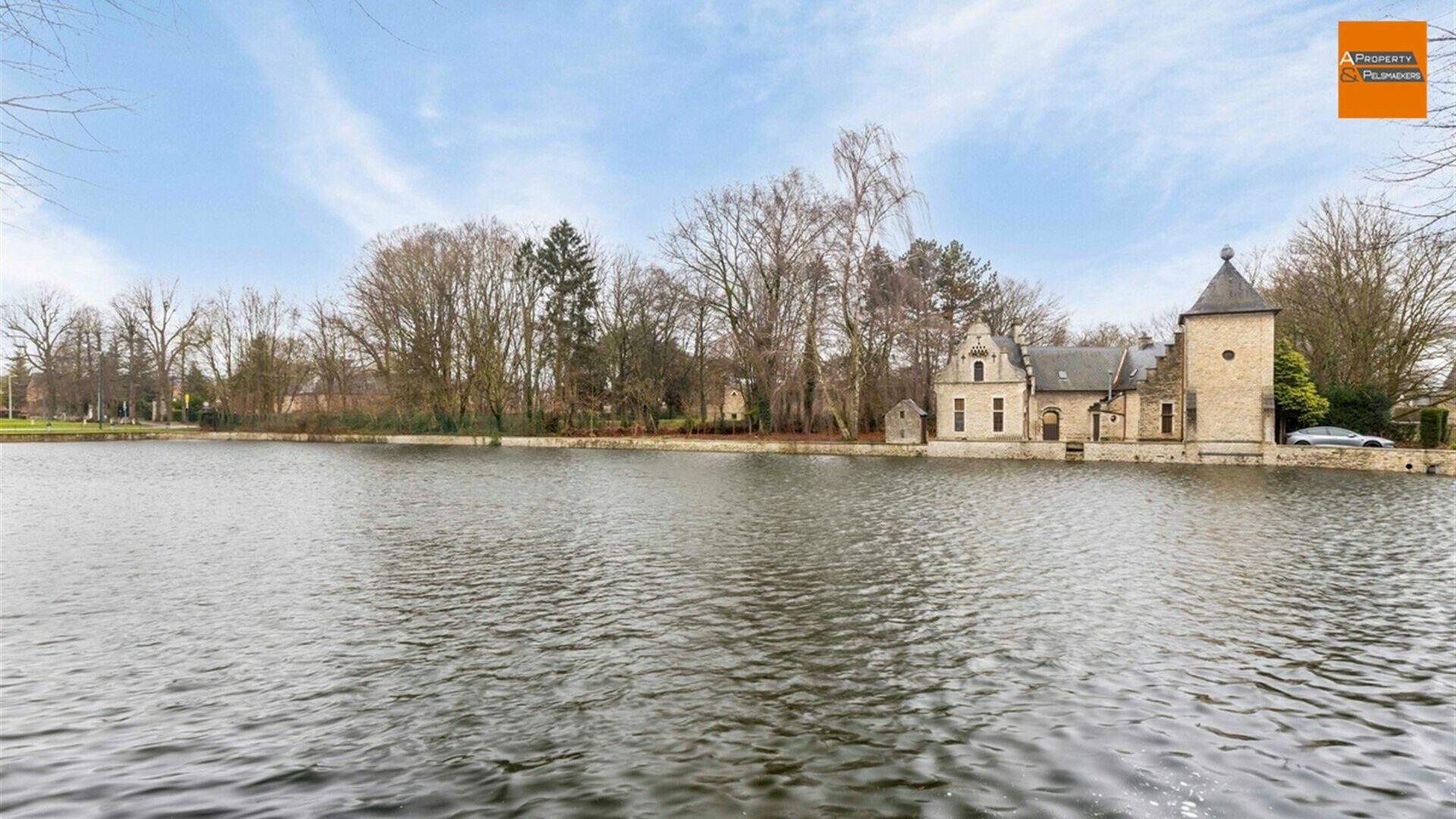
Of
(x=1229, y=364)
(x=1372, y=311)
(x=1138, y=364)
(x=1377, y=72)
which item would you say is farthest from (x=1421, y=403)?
(x=1377, y=72)

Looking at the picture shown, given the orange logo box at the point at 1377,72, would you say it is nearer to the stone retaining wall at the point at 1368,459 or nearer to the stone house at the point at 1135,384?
the stone retaining wall at the point at 1368,459

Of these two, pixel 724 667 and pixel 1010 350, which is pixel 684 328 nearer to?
pixel 1010 350

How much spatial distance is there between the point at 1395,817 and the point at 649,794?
409 centimetres

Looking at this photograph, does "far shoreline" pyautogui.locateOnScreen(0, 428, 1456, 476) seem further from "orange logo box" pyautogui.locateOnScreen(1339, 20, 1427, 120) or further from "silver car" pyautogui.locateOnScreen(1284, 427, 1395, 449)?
"orange logo box" pyautogui.locateOnScreen(1339, 20, 1427, 120)

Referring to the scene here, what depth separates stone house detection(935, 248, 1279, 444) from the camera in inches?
1153

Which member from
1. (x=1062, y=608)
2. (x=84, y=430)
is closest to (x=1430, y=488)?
(x=1062, y=608)

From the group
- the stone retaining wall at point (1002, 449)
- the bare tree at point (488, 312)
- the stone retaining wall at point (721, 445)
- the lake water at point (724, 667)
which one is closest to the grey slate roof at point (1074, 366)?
the stone retaining wall at point (1002, 449)

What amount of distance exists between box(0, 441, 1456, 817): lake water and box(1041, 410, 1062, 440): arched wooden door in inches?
947

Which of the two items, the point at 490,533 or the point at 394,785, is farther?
the point at 490,533

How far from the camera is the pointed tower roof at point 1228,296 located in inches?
1153

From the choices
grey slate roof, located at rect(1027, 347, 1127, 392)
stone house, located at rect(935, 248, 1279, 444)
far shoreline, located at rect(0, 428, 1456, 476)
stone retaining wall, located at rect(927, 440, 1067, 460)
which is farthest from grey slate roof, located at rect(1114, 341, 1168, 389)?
stone retaining wall, located at rect(927, 440, 1067, 460)

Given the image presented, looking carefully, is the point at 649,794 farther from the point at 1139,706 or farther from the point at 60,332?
the point at 60,332

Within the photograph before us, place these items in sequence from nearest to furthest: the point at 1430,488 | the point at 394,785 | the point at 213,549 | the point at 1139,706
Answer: the point at 394,785 → the point at 1139,706 → the point at 213,549 → the point at 1430,488

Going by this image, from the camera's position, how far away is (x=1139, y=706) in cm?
527
